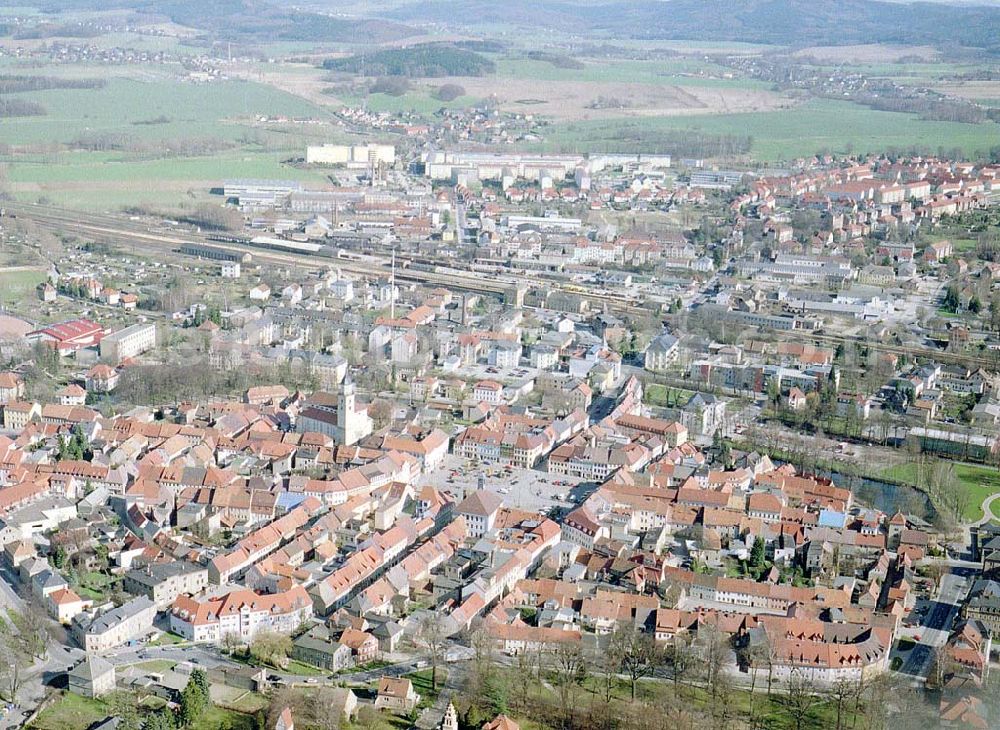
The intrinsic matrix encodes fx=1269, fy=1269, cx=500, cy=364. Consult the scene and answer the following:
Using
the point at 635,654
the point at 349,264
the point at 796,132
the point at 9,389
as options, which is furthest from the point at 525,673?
the point at 796,132

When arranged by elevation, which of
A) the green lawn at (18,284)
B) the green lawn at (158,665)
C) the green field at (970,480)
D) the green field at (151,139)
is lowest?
the green lawn at (158,665)

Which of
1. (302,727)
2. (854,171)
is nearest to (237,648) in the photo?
(302,727)

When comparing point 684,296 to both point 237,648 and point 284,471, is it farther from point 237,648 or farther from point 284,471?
point 237,648

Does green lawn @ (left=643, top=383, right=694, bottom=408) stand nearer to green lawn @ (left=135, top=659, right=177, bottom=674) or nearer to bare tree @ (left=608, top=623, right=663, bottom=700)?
bare tree @ (left=608, top=623, right=663, bottom=700)

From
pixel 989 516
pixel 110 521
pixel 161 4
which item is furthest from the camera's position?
pixel 161 4

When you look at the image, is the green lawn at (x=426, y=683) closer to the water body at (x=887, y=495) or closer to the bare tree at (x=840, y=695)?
the bare tree at (x=840, y=695)

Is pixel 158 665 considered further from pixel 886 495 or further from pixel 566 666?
pixel 886 495

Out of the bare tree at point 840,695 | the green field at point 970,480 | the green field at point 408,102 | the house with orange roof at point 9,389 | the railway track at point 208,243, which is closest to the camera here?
the bare tree at point 840,695

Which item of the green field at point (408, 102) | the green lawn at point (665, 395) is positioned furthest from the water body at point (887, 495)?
the green field at point (408, 102)
